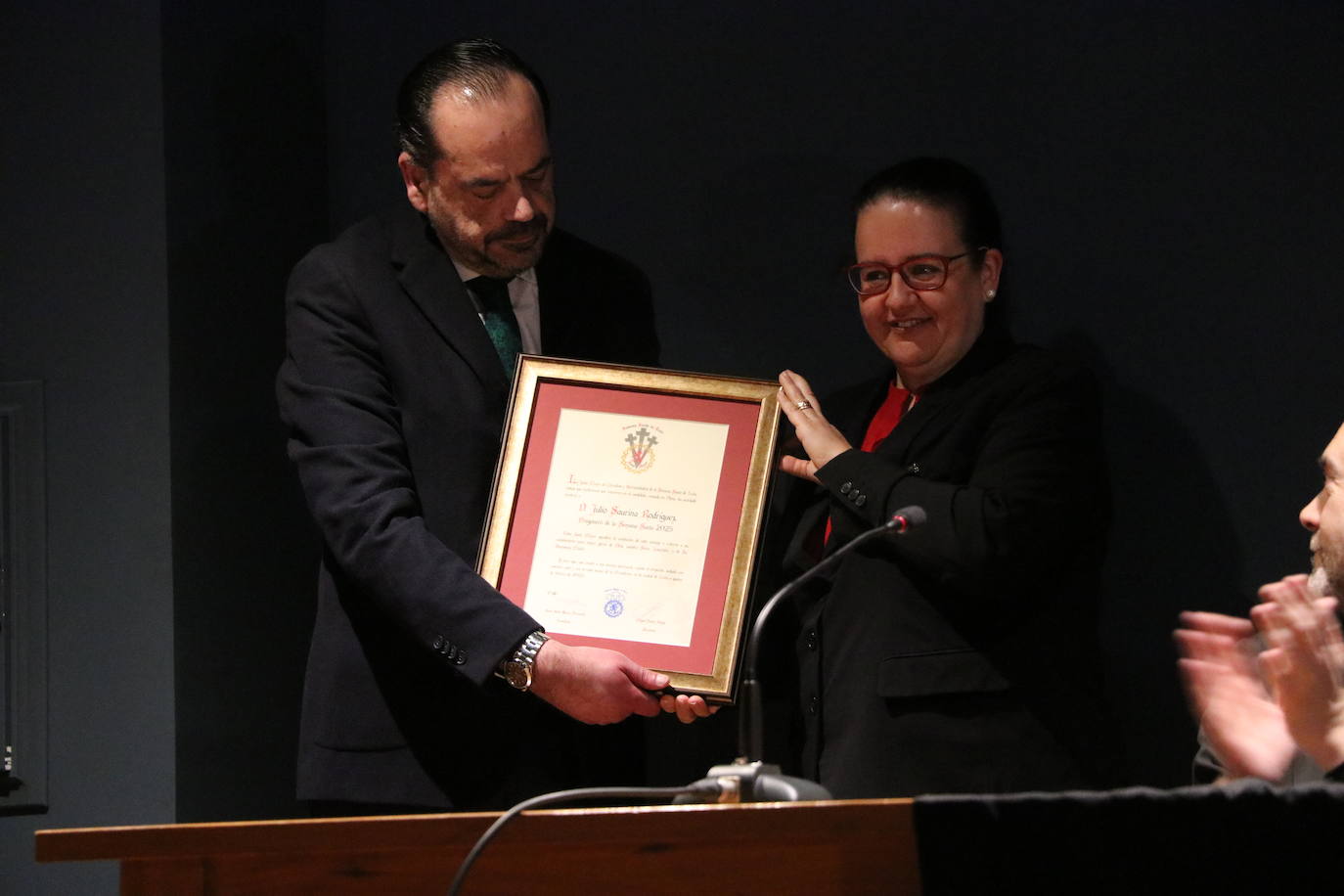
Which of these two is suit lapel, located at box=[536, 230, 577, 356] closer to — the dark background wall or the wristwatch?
the dark background wall

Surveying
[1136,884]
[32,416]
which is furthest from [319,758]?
[1136,884]

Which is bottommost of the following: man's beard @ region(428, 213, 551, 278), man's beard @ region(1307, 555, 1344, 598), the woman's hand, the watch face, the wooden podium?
the wooden podium

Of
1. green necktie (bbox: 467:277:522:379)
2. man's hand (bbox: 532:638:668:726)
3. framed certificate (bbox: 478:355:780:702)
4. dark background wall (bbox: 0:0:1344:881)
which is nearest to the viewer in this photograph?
man's hand (bbox: 532:638:668:726)

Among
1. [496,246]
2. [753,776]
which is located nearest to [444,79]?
[496,246]

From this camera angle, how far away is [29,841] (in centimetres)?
267

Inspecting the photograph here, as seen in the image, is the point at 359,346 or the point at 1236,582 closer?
the point at 359,346

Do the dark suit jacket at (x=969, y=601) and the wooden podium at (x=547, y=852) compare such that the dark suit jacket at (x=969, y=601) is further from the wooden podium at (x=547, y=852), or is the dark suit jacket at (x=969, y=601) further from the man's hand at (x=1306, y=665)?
the wooden podium at (x=547, y=852)

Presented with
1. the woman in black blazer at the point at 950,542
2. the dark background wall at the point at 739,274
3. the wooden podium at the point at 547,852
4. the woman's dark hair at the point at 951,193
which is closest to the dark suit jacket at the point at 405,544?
the dark background wall at the point at 739,274

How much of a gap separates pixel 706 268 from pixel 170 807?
4.89 feet

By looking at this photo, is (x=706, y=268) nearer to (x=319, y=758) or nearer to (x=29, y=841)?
(x=319, y=758)

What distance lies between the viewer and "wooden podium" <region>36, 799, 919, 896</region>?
125 cm

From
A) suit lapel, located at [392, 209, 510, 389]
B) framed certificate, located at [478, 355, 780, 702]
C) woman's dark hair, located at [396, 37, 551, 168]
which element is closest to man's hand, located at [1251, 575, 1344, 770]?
framed certificate, located at [478, 355, 780, 702]

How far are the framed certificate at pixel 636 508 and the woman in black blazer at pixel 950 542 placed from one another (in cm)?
16

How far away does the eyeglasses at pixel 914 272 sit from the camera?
2473 mm
